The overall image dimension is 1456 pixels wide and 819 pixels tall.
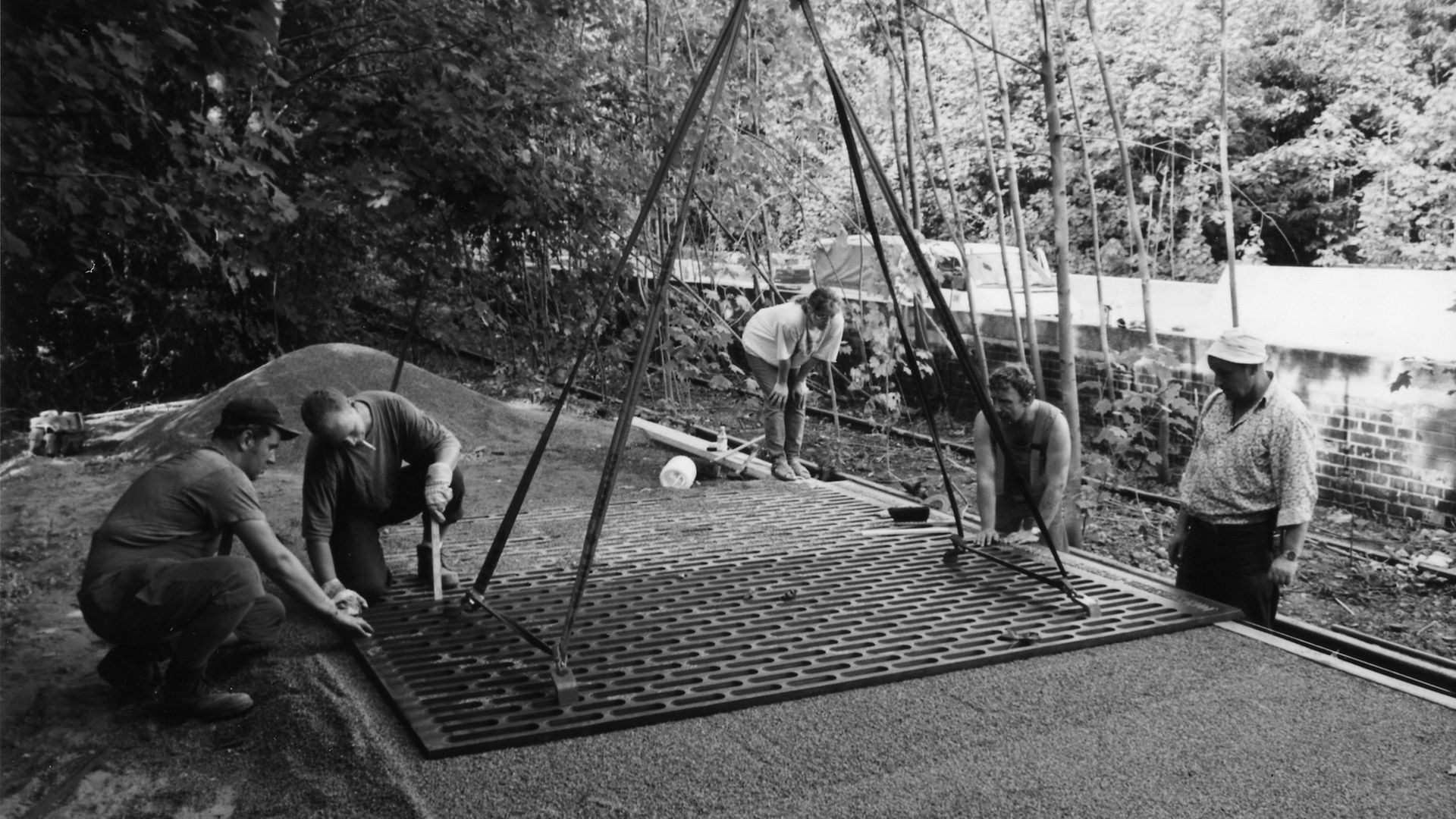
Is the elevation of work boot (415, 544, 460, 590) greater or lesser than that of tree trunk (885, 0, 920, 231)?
lesser

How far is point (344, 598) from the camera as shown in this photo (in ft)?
13.7

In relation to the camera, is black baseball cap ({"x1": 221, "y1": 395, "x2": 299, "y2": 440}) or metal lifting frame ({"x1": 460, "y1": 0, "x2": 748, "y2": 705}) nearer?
metal lifting frame ({"x1": 460, "y1": 0, "x2": 748, "y2": 705})

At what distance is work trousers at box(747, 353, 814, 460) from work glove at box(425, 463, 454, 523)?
138 inches

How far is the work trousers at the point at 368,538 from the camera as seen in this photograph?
465 centimetres

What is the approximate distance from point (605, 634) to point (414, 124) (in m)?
5.01

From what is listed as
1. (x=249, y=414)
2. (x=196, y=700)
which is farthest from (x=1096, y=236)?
(x=196, y=700)

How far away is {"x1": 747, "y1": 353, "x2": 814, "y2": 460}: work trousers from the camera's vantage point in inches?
307

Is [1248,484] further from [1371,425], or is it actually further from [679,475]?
[1371,425]

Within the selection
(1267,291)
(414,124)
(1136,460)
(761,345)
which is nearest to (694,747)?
(761,345)

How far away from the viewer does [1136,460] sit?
30.0 ft

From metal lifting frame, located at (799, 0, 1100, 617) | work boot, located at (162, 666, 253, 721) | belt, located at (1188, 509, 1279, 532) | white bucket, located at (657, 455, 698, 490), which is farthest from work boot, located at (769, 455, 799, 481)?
work boot, located at (162, 666, 253, 721)

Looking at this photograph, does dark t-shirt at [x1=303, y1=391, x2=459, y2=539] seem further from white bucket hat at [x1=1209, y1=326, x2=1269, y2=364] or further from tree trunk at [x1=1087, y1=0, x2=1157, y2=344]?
tree trunk at [x1=1087, y1=0, x2=1157, y2=344]

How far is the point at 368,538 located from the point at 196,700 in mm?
1268

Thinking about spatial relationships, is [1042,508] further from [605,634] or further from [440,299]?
[440,299]
